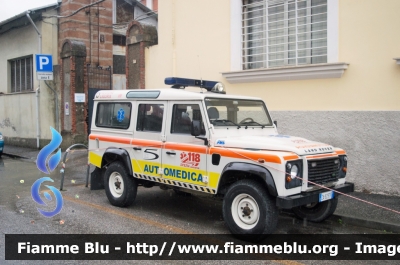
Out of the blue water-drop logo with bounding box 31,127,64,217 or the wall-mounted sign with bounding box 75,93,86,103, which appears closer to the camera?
the blue water-drop logo with bounding box 31,127,64,217

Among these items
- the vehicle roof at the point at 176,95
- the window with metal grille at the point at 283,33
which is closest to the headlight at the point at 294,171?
the vehicle roof at the point at 176,95

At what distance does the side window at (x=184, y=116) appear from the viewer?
654 centimetres

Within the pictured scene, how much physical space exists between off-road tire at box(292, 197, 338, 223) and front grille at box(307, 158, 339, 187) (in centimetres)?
47

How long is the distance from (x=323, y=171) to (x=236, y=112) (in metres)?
1.76

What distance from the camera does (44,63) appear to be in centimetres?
1544

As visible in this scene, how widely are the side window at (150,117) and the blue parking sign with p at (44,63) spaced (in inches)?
367


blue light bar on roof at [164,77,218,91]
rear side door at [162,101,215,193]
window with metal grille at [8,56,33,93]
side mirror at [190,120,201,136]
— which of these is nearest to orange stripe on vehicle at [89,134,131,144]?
rear side door at [162,101,215,193]

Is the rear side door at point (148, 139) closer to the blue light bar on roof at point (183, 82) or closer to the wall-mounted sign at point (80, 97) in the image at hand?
the blue light bar on roof at point (183, 82)

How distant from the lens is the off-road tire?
654cm

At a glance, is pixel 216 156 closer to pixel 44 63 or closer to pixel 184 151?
pixel 184 151

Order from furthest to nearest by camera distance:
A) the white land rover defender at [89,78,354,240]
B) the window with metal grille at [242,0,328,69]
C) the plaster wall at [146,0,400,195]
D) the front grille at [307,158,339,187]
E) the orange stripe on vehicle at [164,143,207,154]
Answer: the window with metal grille at [242,0,328,69]
the plaster wall at [146,0,400,195]
the orange stripe on vehicle at [164,143,207,154]
the front grille at [307,158,339,187]
the white land rover defender at [89,78,354,240]

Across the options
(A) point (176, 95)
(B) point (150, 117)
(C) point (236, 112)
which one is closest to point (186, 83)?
(A) point (176, 95)

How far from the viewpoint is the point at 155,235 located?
5980 millimetres

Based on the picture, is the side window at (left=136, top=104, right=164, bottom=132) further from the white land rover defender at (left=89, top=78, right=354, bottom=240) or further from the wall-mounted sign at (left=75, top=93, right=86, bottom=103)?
the wall-mounted sign at (left=75, top=93, right=86, bottom=103)
